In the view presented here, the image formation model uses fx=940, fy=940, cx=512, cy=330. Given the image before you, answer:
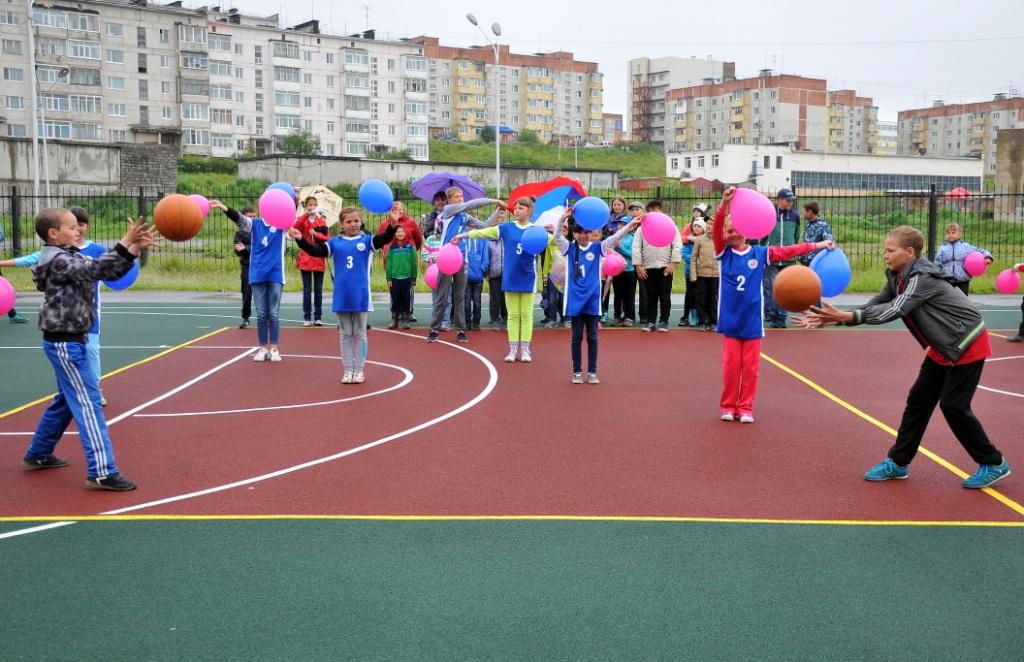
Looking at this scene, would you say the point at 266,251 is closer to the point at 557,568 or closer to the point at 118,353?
the point at 118,353

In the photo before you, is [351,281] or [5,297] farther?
[351,281]

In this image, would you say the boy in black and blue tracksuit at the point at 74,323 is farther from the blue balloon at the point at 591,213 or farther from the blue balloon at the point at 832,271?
the blue balloon at the point at 591,213

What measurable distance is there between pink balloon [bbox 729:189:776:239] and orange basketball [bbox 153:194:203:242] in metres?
4.92

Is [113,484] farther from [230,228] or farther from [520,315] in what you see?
[230,228]

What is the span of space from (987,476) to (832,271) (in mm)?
1994

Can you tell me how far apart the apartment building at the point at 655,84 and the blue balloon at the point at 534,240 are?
135 m

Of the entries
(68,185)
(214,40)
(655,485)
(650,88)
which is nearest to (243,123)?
(214,40)

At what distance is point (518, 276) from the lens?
12609 millimetres

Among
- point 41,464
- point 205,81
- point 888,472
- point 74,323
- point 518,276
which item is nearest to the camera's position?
point 74,323

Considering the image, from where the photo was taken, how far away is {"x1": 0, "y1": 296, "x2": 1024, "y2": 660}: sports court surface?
4.54m

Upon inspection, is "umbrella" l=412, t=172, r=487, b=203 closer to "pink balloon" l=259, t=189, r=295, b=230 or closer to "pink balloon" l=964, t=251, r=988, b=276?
"pink balloon" l=259, t=189, r=295, b=230

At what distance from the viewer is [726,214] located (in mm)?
9258

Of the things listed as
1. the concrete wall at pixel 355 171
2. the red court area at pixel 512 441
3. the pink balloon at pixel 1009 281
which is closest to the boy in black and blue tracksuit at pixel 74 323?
the red court area at pixel 512 441

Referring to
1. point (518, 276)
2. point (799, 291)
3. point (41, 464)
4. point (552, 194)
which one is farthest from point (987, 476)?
point (552, 194)
